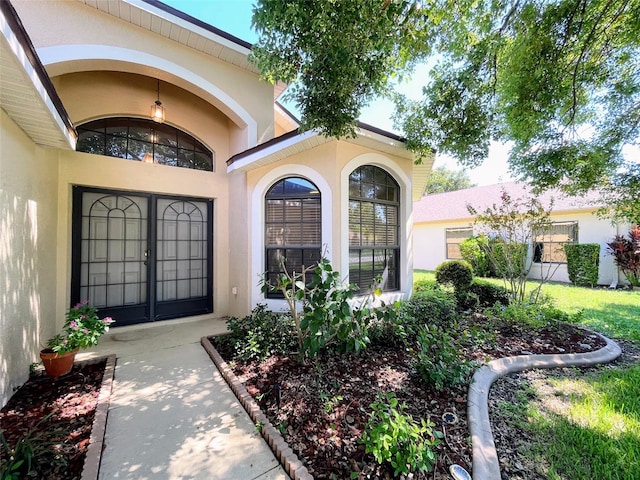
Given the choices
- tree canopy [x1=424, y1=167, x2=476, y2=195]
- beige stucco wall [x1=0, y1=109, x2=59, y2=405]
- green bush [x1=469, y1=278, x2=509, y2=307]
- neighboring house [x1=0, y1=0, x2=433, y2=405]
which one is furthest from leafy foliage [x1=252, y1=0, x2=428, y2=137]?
tree canopy [x1=424, y1=167, x2=476, y2=195]

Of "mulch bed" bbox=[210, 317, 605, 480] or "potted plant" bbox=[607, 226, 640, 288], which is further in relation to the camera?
"potted plant" bbox=[607, 226, 640, 288]

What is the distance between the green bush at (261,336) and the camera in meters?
3.98

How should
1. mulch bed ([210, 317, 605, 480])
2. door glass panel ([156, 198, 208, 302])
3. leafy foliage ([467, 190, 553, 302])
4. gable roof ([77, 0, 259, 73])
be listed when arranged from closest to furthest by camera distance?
mulch bed ([210, 317, 605, 480]) < gable roof ([77, 0, 259, 73]) < door glass panel ([156, 198, 208, 302]) < leafy foliage ([467, 190, 553, 302])

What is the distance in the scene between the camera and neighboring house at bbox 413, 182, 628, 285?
1060 centimetres

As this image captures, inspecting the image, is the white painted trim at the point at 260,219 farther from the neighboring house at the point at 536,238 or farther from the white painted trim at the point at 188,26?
the neighboring house at the point at 536,238

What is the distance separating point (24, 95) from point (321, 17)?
3182mm

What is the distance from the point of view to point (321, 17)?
297 centimetres

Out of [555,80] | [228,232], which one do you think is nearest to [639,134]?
[555,80]

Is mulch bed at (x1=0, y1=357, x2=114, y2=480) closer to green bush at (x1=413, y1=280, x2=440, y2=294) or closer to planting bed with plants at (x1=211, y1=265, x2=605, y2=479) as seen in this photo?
planting bed with plants at (x1=211, y1=265, x2=605, y2=479)

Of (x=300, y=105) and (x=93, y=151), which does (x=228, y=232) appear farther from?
(x=300, y=105)

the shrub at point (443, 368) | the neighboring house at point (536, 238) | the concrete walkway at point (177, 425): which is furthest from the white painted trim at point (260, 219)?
the neighboring house at point (536, 238)

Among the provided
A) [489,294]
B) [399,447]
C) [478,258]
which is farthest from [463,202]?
[399,447]

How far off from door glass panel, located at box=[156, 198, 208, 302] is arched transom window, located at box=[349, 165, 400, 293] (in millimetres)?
3618

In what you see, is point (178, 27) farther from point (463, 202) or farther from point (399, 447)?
point (463, 202)
